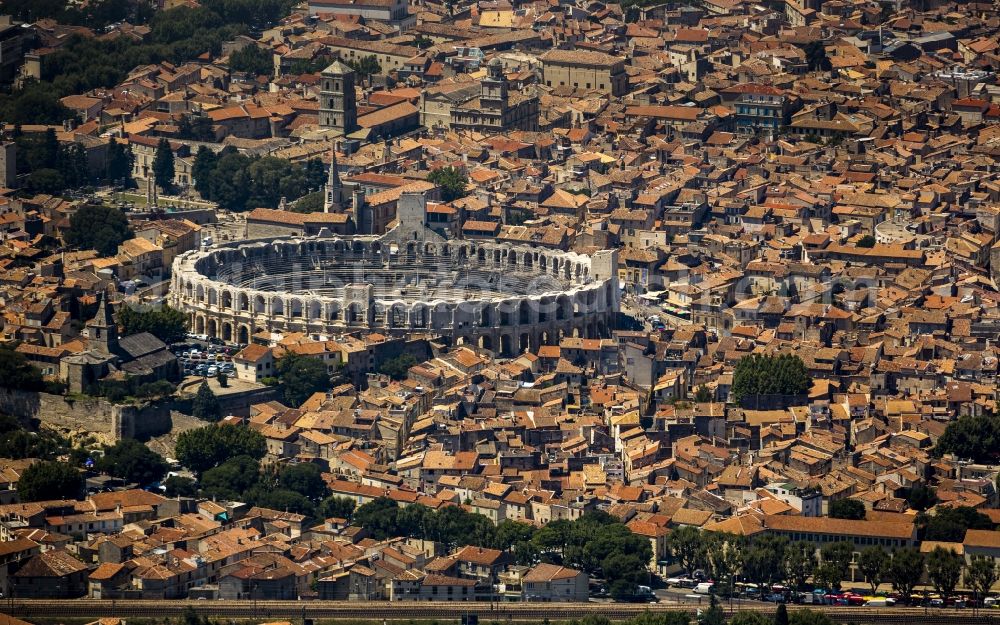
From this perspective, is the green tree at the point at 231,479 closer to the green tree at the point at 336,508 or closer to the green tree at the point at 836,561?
the green tree at the point at 336,508

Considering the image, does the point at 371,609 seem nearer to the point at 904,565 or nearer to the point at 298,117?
the point at 904,565

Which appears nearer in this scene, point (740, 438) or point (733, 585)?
point (733, 585)

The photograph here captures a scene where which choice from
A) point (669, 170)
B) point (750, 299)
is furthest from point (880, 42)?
point (750, 299)

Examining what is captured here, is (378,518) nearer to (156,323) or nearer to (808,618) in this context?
(808,618)

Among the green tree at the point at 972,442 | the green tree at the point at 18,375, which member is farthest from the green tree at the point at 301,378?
the green tree at the point at 972,442

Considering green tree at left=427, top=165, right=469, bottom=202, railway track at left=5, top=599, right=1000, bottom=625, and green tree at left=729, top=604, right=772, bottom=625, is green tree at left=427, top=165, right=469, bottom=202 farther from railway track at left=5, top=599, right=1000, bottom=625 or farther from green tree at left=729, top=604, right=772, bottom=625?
green tree at left=729, top=604, right=772, bottom=625

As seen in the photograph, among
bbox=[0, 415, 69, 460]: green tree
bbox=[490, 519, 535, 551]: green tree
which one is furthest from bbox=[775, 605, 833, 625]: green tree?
bbox=[0, 415, 69, 460]: green tree

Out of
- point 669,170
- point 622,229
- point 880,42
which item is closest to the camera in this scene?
point 622,229
